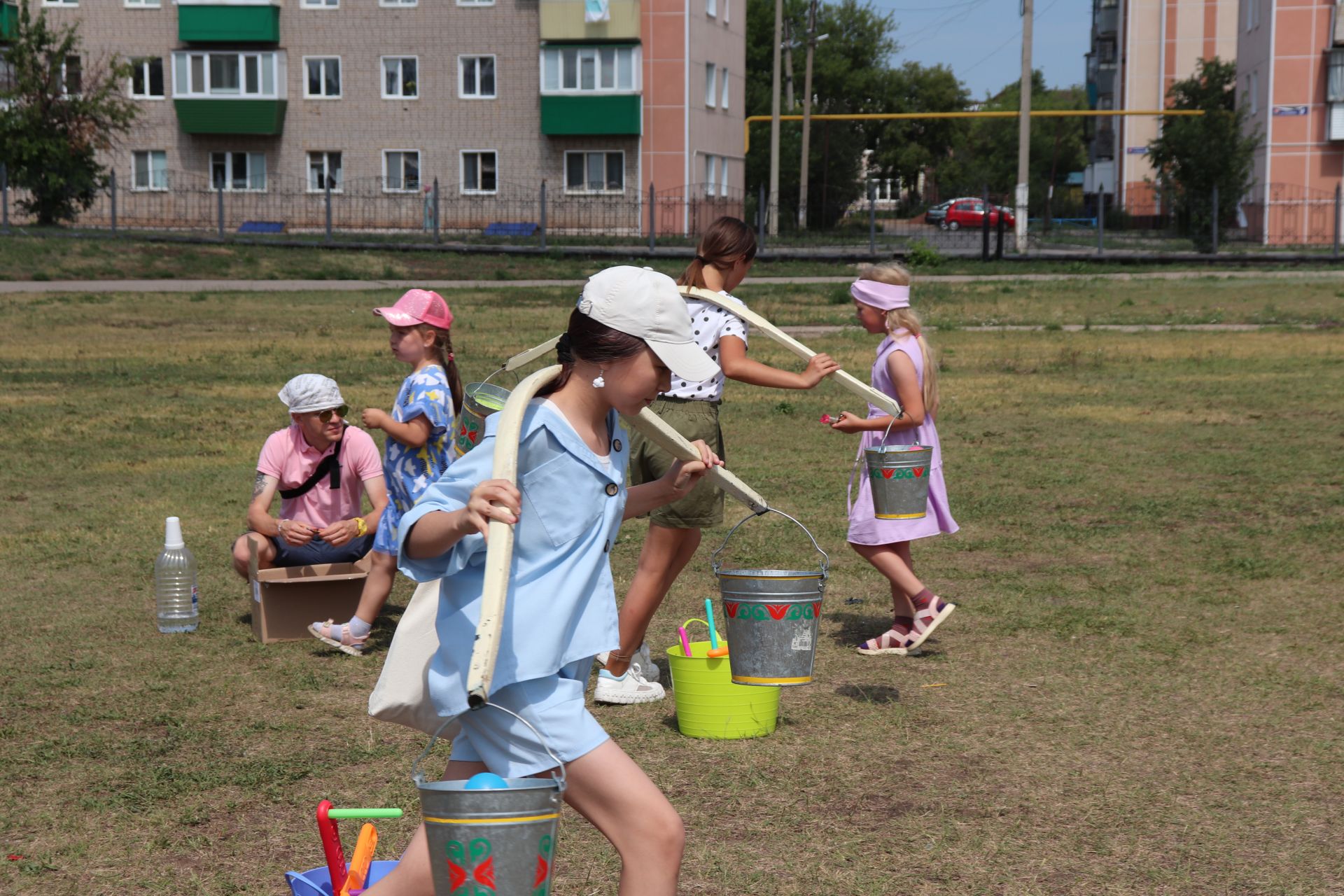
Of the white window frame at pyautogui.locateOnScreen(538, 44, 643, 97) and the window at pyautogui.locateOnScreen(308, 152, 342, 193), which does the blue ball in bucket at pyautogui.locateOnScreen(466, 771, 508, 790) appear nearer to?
the white window frame at pyautogui.locateOnScreen(538, 44, 643, 97)

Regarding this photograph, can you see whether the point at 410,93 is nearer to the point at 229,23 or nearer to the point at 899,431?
the point at 229,23

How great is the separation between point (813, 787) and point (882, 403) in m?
1.33

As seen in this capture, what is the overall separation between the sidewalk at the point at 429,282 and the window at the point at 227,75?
83.7ft

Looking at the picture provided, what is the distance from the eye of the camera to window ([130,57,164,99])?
54.1 m

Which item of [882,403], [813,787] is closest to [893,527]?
[882,403]

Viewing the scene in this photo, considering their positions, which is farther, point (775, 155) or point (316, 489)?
point (775, 155)

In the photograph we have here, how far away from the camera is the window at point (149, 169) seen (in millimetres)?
54281

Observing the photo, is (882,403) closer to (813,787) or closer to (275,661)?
(813,787)

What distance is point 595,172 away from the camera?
53469 millimetres

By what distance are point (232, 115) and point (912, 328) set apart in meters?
50.9

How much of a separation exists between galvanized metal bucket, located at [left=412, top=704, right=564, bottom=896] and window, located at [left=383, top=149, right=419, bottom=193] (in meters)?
52.4

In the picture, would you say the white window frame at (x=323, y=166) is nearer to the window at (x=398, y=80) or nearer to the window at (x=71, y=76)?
the window at (x=398, y=80)

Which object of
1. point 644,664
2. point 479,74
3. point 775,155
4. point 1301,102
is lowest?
point 644,664

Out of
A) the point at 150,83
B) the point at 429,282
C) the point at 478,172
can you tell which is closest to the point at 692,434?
the point at 429,282
